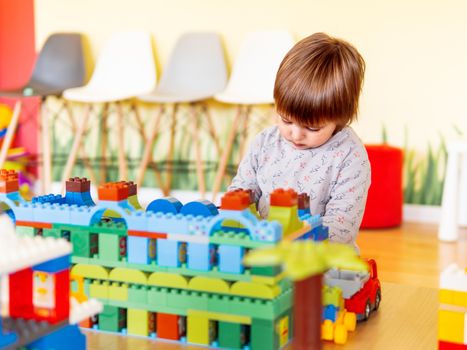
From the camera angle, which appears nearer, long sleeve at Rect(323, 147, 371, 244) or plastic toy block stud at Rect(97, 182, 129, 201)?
plastic toy block stud at Rect(97, 182, 129, 201)

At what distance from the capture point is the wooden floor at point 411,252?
84.4 inches

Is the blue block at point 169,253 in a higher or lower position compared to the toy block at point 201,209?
lower

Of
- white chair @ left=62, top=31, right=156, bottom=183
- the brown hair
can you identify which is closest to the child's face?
the brown hair

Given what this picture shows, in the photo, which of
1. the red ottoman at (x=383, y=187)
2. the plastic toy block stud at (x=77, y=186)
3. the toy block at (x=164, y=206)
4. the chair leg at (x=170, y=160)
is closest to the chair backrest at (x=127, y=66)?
the chair leg at (x=170, y=160)

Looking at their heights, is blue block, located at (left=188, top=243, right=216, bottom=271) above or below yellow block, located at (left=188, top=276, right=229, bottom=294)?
above

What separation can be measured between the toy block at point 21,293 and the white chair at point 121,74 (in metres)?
2.69

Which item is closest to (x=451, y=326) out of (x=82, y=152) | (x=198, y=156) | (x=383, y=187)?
(x=383, y=187)

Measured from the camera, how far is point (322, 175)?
5.18ft

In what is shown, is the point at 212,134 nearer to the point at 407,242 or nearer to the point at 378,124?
the point at 378,124

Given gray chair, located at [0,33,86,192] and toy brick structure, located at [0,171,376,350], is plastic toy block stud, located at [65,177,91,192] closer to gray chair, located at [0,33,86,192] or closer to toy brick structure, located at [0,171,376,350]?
toy brick structure, located at [0,171,376,350]

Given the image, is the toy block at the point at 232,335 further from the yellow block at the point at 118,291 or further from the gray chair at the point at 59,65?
the gray chair at the point at 59,65

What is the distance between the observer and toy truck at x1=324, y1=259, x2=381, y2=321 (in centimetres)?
116

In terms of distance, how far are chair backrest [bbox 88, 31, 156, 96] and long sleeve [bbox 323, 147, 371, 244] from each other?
2.17 m

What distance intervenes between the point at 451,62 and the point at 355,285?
2.25 m
